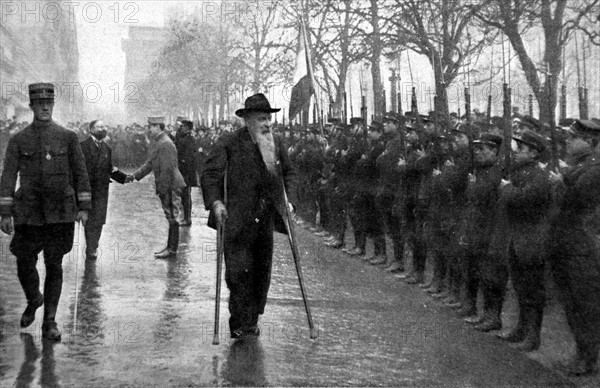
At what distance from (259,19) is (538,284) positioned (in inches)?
1381

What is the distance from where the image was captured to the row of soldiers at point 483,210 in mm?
6133

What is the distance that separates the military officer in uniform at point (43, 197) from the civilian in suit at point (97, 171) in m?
3.48

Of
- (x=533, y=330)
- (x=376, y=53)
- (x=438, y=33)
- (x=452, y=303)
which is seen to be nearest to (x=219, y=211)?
(x=533, y=330)

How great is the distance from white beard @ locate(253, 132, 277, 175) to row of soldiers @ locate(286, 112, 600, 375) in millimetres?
2054

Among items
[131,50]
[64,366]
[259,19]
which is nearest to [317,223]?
[64,366]

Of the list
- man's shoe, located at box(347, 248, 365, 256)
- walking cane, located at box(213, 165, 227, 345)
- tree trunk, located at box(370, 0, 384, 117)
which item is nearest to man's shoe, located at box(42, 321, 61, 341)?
walking cane, located at box(213, 165, 227, 345)

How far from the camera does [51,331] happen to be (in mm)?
6656

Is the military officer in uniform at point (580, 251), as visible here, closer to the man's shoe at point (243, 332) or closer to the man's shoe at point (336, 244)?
the man's shoe at point (243, 332)

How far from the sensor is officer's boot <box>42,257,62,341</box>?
667 centimetres

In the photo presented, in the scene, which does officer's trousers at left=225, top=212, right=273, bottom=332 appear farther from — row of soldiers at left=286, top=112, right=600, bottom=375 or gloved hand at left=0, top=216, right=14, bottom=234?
row of soldiers at left=286, top=112, right=600, bottom=375

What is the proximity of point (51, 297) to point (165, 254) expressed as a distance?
468 centimetres

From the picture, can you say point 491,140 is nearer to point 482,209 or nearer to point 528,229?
point 482,209

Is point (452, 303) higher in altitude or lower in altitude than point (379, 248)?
lower

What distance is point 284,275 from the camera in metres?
10.3
